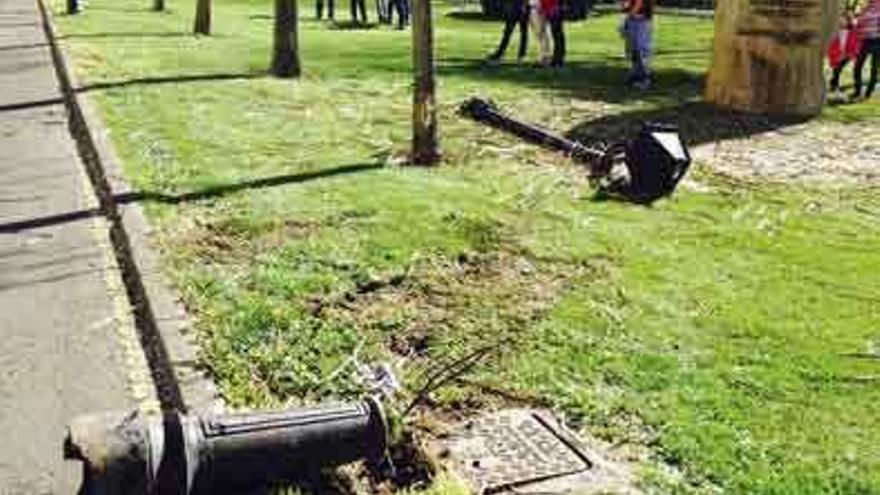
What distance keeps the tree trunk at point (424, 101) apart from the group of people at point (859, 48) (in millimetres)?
7264

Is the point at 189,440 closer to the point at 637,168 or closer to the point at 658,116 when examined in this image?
the point at 637,168

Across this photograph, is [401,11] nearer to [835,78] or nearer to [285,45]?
[285,45]

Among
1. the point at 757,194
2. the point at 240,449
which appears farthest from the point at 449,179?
the point at 240,449

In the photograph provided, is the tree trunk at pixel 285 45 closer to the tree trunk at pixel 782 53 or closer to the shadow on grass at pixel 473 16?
the tree trunk at pixel 782 53

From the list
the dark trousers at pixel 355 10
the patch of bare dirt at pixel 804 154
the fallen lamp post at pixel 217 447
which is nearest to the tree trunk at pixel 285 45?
the patch of bare dirt at pixel 804 154

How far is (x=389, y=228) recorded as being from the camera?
8531 millimetres

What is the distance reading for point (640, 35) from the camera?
55.2 feet

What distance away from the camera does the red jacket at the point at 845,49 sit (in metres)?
17.2

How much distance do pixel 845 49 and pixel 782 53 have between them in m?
3.36

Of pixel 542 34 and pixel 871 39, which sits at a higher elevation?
pixel 542 34

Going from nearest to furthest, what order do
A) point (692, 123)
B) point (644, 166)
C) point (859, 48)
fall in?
1. point (644, 166)
2. point (692, 123)
3. point (859, 48)

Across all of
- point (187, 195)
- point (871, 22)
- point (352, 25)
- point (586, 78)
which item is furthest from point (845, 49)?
point (352, 25)

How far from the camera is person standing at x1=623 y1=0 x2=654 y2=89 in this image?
1686 centimetres

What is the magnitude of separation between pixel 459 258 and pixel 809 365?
8.24 ft
